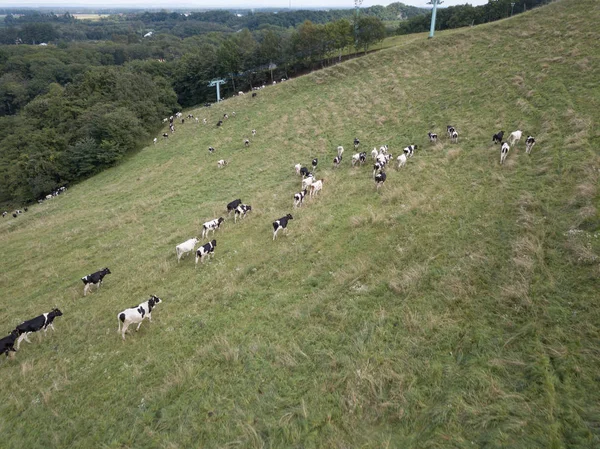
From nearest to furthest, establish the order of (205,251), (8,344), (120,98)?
(8,344), (205,251), (120,98)

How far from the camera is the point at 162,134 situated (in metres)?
52.9

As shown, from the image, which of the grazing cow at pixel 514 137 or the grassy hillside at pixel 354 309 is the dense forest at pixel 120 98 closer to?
the grassy hillside at pixel 354 309

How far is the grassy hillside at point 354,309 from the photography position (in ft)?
24.1

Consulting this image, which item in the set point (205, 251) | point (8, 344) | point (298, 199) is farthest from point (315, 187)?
point (8, 344)

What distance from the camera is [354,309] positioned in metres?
10.6

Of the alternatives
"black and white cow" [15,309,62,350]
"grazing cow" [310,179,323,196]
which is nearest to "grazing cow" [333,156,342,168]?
"grazing cow" [310,179,323,196]

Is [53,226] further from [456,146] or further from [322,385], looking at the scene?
[456,146]

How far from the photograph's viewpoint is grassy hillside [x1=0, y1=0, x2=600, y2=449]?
24.1ft

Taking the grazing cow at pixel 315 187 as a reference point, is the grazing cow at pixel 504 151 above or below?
above

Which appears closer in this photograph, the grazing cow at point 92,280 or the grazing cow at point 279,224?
the grazing cow at point 92,280

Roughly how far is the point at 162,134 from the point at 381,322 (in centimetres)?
5247

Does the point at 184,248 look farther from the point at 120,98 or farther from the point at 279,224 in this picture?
the point at 120,98

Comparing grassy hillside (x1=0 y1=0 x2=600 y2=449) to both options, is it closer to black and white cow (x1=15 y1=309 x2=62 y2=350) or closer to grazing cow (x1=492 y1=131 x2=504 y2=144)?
black and white cow (x1=15 y1=309 x2=62 y2=350)

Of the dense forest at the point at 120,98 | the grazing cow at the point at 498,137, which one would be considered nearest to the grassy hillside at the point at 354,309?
the grazing cow at the point at 498,137
